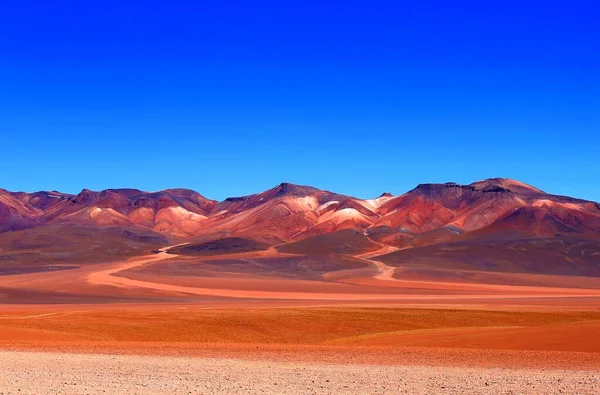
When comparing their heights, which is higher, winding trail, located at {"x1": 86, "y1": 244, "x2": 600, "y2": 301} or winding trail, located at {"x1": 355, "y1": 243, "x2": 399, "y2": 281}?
winding trail, located at {"x1": 355, "y1": 243, "x2": 399, "y2": 281}

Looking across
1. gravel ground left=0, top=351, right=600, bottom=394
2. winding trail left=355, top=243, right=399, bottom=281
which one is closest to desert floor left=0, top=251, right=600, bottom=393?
gravel ground left=0, top=351, right=600, bottom=394

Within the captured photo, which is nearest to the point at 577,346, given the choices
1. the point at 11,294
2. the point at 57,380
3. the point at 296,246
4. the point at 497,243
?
the point at 57,380

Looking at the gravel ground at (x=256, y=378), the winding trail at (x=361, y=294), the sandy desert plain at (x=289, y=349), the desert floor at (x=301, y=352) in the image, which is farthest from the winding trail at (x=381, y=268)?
the gravel ground at (x=256, y=378)

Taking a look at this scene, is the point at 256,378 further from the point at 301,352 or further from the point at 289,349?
the point at 289,349

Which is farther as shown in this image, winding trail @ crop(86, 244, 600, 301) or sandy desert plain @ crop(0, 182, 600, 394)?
winding trail @ crop(86, 244, 600, 301)

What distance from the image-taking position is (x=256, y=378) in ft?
58.1

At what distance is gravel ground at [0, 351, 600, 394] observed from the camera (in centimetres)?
1575

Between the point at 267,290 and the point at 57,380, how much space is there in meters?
76.7

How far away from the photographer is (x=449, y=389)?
15.9 m

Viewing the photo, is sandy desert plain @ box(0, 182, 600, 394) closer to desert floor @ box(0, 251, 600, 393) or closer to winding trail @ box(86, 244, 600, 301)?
desert floor @ box(0, 251, 600, 393)

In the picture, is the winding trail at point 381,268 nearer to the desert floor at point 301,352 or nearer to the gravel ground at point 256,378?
the desert floor at point 301,352

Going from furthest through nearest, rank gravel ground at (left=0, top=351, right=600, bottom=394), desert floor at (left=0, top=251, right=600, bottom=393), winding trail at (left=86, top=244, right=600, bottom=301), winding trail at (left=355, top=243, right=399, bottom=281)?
winding trail at (left=355, top=243, right=399, bottom=281) < winding trail at (left=86, top=244, right=600, bottom=301) < desert floor at (left=0, top=251, right=600, bottom=393) < gravel ground at (left=0, top=351, right=600, bottom=394)

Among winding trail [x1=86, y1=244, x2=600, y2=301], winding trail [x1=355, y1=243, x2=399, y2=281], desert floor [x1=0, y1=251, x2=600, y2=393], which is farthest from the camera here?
winding trail [x1=355, y1=243, x2=399, y2=281]

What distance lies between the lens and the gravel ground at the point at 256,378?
15750mm
